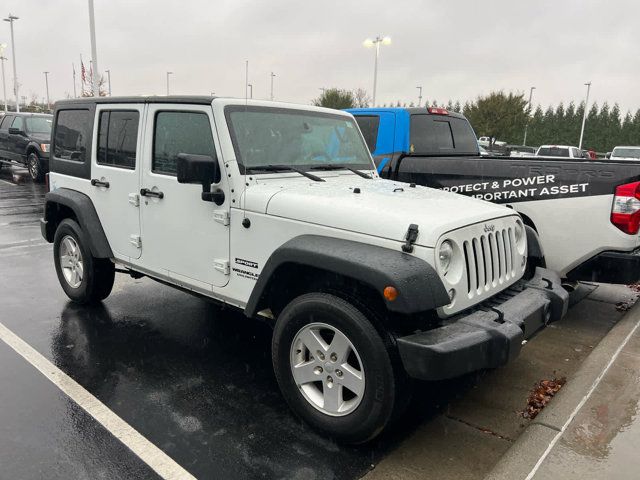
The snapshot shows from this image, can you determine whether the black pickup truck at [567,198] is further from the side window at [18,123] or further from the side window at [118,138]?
the side window at [18,123]

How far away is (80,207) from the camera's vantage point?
16.1 feet

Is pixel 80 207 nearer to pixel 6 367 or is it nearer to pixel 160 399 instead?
pixel 6 367

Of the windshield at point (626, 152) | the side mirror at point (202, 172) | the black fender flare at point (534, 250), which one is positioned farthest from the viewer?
the windshield at point (626, 152)

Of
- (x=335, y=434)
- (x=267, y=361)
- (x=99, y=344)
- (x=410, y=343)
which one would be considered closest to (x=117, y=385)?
(x=99, y=344)

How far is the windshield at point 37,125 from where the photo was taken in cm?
1583

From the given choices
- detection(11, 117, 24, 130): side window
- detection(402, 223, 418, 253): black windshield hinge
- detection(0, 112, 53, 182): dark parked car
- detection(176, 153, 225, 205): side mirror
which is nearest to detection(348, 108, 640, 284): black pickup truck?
detection(402, 223, 418, 253): black windshield hinge

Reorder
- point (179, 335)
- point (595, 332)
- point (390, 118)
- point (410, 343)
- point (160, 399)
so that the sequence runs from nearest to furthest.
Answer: point (410, 343) → point (160, 399) → point (179, 335) → point (595, 332) → point (390, 118)

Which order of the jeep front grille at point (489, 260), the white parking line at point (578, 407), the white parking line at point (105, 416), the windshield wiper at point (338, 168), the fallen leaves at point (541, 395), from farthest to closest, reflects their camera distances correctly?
the windshield wiper at point (338, 168), the fallen leaves at point (541, 395), the jeep front grille at point (489, 260), the white parking line at point (105, 416), the white parking line at point (578, 407)

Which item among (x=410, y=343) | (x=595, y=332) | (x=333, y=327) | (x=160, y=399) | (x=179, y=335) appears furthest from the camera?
(x=595, y=332)

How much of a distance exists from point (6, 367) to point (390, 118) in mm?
4676

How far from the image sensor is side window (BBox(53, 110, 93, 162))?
5.02 meters

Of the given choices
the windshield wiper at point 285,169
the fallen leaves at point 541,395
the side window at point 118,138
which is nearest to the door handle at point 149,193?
the side window at point 118,138

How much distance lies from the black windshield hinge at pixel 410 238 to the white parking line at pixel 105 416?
1.65 metres

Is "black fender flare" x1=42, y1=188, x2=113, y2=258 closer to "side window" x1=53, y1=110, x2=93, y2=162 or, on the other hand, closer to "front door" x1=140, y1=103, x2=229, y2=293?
"side window" x1=53, y1=110, x2=93, y2=162
